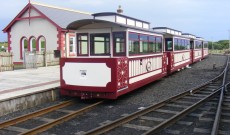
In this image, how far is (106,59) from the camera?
8.88 metres

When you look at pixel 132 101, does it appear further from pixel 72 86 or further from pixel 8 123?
pixel 8 123

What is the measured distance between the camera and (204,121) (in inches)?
287

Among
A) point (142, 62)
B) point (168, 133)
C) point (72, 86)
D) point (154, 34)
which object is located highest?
point (154, 34)

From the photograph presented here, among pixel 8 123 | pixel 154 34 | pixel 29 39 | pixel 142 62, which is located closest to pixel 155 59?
pixel 154 34

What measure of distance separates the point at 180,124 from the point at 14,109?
197 inches

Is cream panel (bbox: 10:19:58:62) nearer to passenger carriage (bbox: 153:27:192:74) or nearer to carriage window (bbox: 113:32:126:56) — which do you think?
passenger carriage (bbox: 153:27:192:74)

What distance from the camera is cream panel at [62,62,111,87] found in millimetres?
8992

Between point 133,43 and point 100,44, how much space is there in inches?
48.6

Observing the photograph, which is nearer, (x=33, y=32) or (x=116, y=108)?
(x=116, y=108)

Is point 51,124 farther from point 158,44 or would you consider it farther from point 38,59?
point 38,59

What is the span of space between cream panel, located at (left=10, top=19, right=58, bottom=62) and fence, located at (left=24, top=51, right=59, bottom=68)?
1.42 metres

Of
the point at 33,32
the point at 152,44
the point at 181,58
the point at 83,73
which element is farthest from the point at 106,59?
the point at 33,32

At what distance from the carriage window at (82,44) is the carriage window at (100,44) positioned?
0.71 feet

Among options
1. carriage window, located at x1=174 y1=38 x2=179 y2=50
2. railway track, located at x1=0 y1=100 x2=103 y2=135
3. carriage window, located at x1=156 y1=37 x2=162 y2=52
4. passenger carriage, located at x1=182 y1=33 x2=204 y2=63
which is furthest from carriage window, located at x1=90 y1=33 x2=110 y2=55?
passenger carriage, located at x1=182 y1=33 x2=204 y2=63
